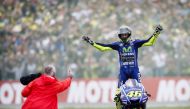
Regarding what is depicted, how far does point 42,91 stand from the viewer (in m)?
10.9

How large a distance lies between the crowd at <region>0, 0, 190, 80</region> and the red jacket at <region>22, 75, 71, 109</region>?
10.6 metres

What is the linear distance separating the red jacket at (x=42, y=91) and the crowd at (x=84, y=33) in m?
10.6

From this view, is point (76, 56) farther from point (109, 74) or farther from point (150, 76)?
point (150, 76)

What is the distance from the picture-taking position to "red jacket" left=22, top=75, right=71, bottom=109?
10.8m

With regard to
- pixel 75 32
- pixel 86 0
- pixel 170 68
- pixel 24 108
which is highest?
pixel 86 0

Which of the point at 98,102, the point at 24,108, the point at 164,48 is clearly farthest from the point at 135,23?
the point at 24,108

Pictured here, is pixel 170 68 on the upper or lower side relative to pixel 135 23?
lower

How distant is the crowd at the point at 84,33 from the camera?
70.8 ft

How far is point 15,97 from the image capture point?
71.3ft

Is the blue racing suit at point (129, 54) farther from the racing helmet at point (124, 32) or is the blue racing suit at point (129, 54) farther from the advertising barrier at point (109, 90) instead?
the advertising barrier at point (109, 90)

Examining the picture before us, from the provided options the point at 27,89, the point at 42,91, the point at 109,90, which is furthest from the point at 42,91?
the point at 109,90

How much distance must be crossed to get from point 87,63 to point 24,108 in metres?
10.9

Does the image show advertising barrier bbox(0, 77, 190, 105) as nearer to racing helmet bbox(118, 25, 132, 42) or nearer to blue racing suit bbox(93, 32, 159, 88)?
blue racing suit bbox(93, 32, 159, 88)

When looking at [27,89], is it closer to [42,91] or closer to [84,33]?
[42,91]
